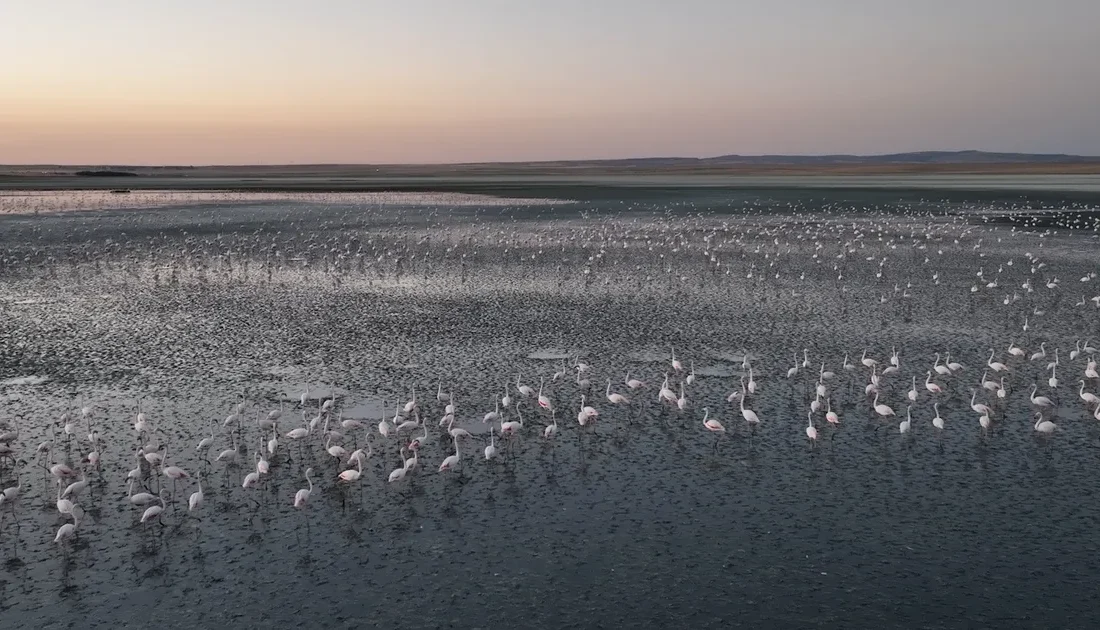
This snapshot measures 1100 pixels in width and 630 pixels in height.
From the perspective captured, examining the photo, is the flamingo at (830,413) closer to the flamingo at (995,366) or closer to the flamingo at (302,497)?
the flamingo at (995,366)

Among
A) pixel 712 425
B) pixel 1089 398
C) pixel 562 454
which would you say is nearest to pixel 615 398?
pixel 712 425

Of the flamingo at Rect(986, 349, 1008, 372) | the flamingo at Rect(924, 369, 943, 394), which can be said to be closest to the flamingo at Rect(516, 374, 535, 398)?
the flamingo at Rect(924, 369, 943, 394)

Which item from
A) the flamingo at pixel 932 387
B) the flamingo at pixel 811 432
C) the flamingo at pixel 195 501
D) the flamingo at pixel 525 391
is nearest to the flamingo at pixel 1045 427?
the flamingo at pixel 932 387

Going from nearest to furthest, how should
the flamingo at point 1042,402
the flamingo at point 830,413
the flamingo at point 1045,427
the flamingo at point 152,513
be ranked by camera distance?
the flamingo at point 152,513 < the flamingo at point 1045,427 < the flamingo at point 830,413 < the flamingo at point 1042,402

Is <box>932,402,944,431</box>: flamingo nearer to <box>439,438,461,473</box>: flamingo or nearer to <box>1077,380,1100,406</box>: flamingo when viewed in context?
<box>1077,380,1100,406</box>: flamingo

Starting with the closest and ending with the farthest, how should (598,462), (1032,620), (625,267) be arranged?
1. (1032,620)
2. (598,462)
3. (625,267)

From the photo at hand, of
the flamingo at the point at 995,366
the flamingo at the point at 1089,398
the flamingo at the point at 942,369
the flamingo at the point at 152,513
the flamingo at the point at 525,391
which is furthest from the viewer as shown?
the flamingo at the point at 995,366

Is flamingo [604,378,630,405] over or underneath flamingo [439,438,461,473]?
over

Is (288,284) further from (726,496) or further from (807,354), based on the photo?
(726,496)

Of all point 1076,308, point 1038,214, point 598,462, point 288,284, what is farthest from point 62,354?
point 1038,214
